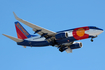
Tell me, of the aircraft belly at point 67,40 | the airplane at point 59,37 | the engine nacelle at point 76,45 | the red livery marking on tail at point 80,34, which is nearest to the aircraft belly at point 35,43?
the airplane at point 59,37

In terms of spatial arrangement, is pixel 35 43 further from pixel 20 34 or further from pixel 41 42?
pixel 20 34

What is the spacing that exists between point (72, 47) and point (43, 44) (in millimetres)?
8383

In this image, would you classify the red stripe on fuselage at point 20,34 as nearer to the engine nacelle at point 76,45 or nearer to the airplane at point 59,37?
the airplane at point 59,37

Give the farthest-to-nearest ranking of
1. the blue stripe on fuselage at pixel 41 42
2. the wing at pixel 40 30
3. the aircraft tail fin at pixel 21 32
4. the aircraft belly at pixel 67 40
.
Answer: the aircraft tail fin at pixel 21 32 → the blue stripe on fuselage at pixel 41 42 → the aircraft belly at pixel 67 40 → the wing at pixel 40 30

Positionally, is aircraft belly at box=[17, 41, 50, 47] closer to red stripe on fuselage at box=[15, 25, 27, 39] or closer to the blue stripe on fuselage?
the blue stripe on fuselage

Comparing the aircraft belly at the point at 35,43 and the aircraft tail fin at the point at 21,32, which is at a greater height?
the aircraft tail fin at the point at 21,32

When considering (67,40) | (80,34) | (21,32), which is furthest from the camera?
(21,32)

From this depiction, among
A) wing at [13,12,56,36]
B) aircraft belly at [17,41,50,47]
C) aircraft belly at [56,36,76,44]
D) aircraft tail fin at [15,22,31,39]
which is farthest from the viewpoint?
aircraft tail fin at [15,22,31,39]

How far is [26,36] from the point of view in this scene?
5731cm

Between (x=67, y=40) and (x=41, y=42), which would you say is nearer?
(x=67, y=40)

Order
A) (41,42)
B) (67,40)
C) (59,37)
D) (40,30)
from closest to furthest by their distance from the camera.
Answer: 1. (40,30)
2. (59,37)
3. (67,40)
4. (41,42)

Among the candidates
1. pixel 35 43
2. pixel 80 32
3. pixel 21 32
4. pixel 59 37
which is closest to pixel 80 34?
pixel 80 32

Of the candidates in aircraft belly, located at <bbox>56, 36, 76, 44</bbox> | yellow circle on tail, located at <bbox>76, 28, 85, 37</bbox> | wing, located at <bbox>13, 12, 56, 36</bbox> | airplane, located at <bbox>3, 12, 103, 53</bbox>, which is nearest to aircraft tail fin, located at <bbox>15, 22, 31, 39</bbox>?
airplane, located at <bbox>3, 12, 103, 53</bbox>

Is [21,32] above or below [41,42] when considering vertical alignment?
above
